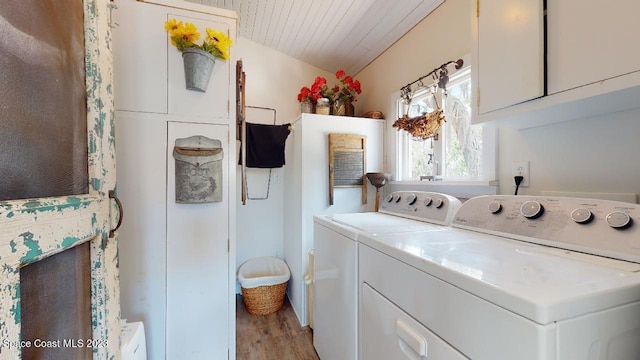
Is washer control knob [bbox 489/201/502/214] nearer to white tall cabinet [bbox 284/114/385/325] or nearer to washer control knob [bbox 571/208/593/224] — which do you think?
washer control knob [bbox 571/208/593/224]

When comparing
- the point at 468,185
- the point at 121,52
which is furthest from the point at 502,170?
the point at 121,52

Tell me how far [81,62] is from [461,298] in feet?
3.90

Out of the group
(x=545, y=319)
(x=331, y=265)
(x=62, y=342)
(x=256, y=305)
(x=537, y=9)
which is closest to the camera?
(x=545, y=319)

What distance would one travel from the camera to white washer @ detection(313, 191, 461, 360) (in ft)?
4.03

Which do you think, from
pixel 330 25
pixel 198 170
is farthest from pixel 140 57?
pixel 330 25

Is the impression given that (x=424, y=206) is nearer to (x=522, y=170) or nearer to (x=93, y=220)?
(x=522, y=170)

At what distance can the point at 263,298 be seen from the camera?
2424 millimetres

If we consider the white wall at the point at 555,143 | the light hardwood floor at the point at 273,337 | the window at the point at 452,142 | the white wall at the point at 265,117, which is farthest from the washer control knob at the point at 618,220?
the white wall at the point at 265,117

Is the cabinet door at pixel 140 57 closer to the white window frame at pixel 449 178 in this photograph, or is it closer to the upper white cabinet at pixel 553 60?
the upper white cabinet at pixel 553 60

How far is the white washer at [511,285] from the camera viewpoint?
0.52 meters

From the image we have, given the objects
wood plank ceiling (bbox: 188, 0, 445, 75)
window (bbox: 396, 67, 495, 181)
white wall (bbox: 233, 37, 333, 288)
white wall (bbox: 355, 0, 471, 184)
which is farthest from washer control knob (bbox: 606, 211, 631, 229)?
white wall (bbox: 233, 37, 333, 288)

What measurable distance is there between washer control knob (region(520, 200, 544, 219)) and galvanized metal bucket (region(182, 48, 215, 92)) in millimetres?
1727

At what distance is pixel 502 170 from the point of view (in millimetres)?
1459

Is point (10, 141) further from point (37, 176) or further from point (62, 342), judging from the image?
point (62, 342)
